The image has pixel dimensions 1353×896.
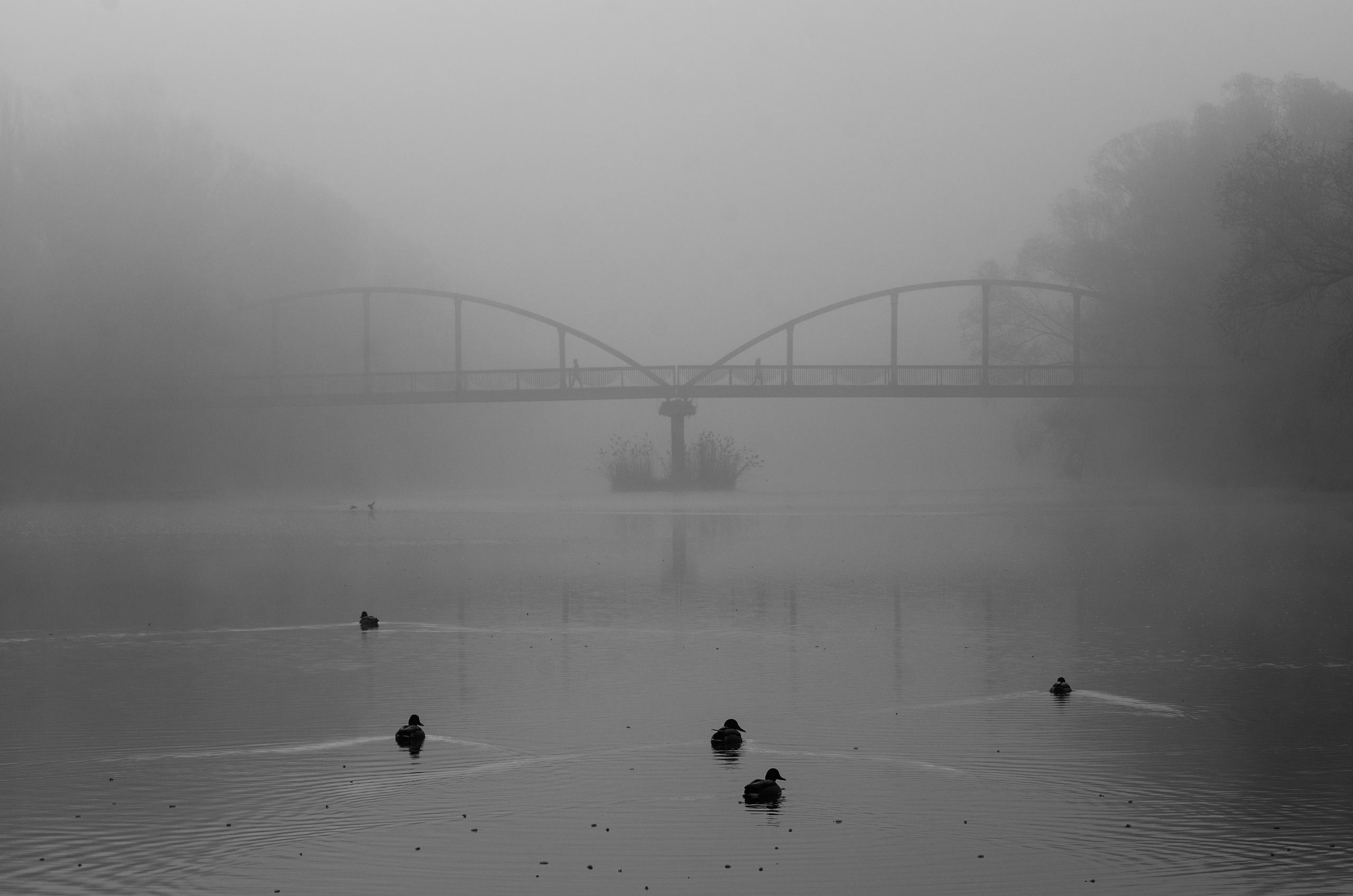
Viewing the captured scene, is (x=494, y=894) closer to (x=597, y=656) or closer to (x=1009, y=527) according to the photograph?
(x=597, y=656)

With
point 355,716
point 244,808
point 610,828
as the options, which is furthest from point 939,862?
point 355,716

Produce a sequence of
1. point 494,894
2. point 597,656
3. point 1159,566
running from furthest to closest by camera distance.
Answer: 1. point 1159,566
2. point 597,656
3. point 494,894

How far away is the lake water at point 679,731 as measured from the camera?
8.60m

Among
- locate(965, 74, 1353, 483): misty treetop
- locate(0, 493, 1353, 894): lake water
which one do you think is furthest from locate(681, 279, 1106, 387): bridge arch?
locate(0, 493, 1353, 894): lake water

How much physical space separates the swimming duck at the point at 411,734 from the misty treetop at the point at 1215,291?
119ft

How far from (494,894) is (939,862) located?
7.74 ft

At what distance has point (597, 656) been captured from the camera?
16.2 meters

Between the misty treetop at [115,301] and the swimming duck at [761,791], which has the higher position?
the misty treetop at [115,301]

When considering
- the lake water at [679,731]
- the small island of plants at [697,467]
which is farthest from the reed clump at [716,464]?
the lake water at [679,731]

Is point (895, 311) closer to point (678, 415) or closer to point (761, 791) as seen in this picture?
point (678, 415)

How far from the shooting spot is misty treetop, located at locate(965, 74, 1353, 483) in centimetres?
4381

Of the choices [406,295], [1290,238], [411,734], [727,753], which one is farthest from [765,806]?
[406,295]

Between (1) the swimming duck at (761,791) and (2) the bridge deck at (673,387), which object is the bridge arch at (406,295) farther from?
(1) the swimming duck at (761,791)

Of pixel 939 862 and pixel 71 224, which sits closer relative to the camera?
pixel 939 862
